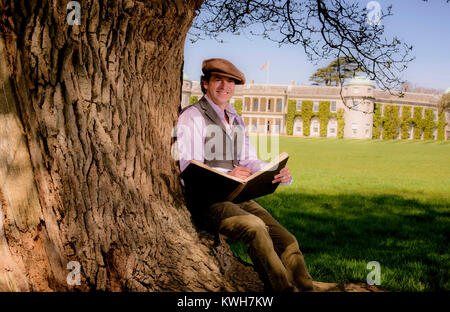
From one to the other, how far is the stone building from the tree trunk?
49.9m

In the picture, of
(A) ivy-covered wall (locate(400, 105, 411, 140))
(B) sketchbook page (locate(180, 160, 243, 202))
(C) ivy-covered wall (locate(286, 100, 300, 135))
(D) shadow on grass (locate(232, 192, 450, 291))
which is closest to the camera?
(B) sketchbook page (locate(180, 160, 243, 202))

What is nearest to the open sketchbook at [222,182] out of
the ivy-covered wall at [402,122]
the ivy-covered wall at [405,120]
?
the ivy-covered wall at [402,122]

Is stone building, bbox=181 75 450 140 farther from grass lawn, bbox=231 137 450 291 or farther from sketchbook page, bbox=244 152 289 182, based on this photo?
sketchbook page, bbox=244 152 289 182

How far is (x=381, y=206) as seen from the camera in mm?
6500

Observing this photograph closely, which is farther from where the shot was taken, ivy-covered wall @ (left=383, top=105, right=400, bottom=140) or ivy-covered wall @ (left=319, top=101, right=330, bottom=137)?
ivy-covered wall @ (left=319, top=101, right=330, bottom=137)

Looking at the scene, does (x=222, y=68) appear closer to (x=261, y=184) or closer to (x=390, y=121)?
(x=261, y=184)

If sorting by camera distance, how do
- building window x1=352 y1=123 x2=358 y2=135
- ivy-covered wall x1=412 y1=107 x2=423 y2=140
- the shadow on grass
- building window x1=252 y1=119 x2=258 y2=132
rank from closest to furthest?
the shadow on grass → building window x1=352 y1=123 x2=358 y2=135 → ivy-covered wall x1=412 y1=107 x2=423 y2=140 → building window x1=252 y1=119 x2=258 y2=132

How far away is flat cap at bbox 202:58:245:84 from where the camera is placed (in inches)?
104

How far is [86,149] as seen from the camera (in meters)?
1.85

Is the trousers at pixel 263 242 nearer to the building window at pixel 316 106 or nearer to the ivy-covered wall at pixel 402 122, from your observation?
the ivy-covered wall at pixel 402 122

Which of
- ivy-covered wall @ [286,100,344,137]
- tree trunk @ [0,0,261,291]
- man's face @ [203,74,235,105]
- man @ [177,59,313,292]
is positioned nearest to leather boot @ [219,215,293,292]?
man @ [177,59,313,292]

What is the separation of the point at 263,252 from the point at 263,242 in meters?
0.06
